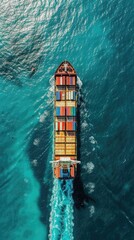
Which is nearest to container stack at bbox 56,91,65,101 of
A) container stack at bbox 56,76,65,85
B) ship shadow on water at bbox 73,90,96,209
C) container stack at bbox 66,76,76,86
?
container stack at bbox 56,76,65,85

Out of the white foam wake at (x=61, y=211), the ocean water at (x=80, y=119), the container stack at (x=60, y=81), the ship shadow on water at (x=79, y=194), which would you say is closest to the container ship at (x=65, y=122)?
the container stack at (x=60, y=81)

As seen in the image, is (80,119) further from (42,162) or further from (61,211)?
(61,211)

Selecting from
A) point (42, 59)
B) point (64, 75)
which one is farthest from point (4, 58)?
point (64, 75)

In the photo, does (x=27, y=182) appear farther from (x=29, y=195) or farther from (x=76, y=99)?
(x=76, y=99)

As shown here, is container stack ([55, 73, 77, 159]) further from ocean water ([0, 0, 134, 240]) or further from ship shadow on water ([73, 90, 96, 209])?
ship shadow on water ([73, 90, 96, 209])

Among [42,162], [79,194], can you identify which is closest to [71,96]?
[42,162]

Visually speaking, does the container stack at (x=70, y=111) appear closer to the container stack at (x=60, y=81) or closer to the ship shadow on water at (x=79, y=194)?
Answer: the container stack at (x=60, y=81)
